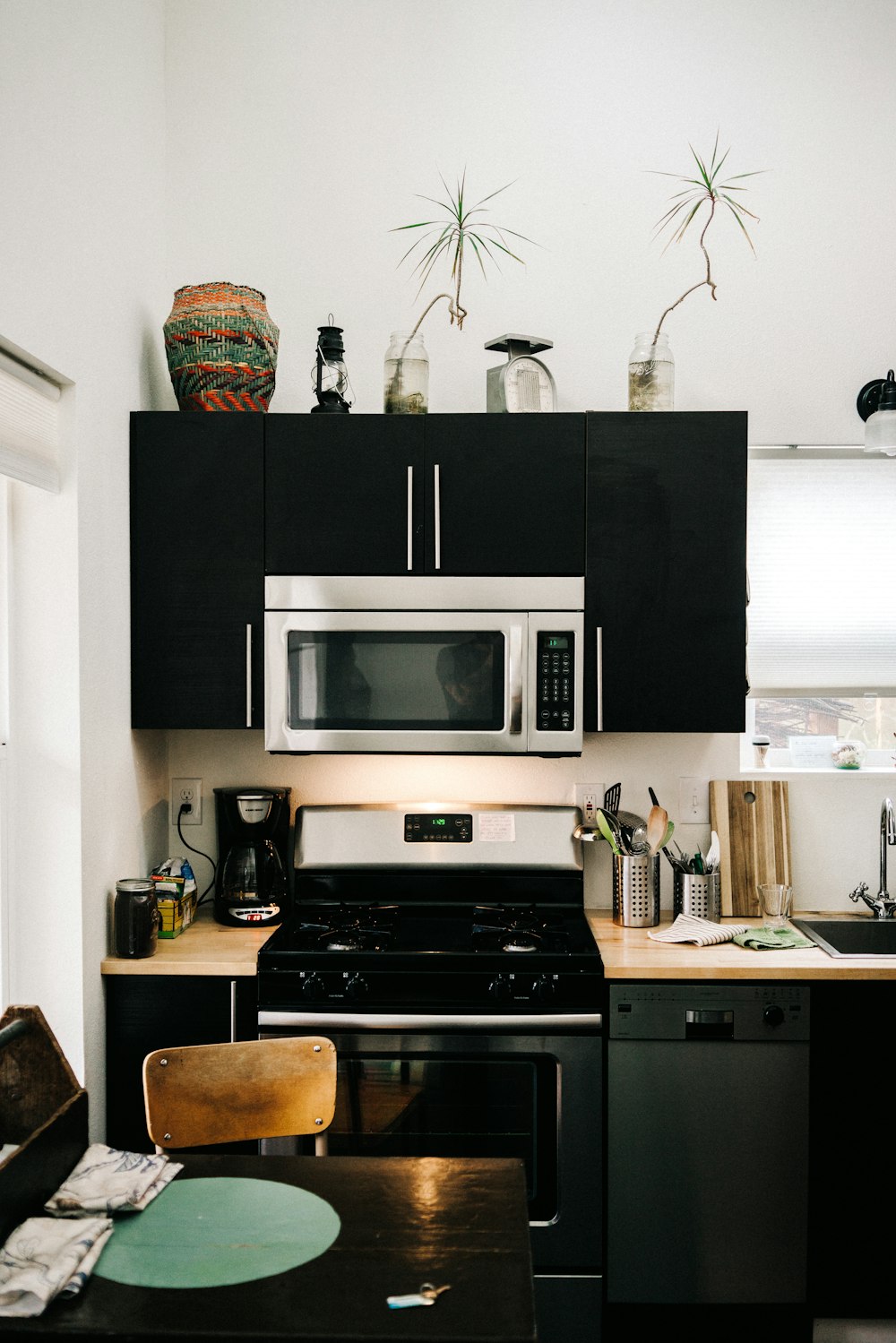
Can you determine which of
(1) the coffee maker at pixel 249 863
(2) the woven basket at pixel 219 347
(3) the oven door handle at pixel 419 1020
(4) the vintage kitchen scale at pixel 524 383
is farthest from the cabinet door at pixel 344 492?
(3) the oven door handle at pixel 419 1020

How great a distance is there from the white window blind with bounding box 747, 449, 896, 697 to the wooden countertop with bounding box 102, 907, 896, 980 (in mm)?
817

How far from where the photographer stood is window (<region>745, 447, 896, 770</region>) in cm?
291

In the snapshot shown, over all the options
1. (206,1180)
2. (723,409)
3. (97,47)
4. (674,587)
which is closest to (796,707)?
(674,587)

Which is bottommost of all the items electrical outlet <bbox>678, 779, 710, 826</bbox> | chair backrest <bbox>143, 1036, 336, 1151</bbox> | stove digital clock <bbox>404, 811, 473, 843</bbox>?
chair backrest <bbox>143, 1036, 336, 1151</bbox>

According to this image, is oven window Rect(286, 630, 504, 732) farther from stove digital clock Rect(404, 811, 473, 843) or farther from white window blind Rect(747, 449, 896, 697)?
white window blind Rect(747, 449, 896, 697)

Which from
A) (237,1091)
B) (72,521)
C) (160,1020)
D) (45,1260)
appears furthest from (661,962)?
(72,521)

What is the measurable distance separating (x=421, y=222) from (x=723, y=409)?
993mm

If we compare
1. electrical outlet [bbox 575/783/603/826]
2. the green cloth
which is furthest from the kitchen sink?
electrical outlet [bbox 575/783/603/826]

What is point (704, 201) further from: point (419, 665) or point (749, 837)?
point (749, 837)

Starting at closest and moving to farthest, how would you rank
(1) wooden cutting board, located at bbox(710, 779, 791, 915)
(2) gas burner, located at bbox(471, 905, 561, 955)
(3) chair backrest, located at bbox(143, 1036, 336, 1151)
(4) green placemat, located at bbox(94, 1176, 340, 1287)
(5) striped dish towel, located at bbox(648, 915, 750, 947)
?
(4) green placemat, located at bbox(94, 1176, 340, 1287), (3) chair backrest, located at bbox(143, 1036, 336, 1151), (2) gas burner, located at bbox(471, 905, 561, 955), (5) striped dish towel, located at bbox(648, 915, 750, 947), (1) wooden cutting board, located at bbox(710, 779, 791, 915)

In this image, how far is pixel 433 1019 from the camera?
7.72 feet

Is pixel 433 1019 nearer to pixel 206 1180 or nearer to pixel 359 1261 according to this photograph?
pixel 206 1180

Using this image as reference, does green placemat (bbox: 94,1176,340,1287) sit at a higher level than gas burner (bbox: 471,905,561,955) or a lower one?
lower

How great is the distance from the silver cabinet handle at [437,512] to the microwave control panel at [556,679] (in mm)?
315
